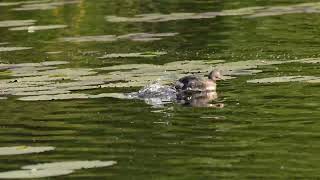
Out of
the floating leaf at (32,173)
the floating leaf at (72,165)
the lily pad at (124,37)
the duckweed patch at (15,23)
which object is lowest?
the duckweed patch at (15,23)

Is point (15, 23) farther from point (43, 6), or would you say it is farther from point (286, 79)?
point (286, 79)

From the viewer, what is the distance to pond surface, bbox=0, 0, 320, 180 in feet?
30.8

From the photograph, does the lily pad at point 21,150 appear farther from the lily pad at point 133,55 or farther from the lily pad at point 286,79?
the lily pad at point 133,55

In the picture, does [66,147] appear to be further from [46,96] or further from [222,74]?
[222,74]

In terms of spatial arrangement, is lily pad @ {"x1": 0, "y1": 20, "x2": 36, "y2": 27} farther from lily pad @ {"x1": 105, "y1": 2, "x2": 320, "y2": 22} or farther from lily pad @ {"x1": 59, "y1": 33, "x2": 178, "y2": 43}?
lily pad @ {"x1": 59, "y1": 33, "x2": 178, "y2": 43}

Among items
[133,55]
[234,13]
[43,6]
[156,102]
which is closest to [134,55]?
[133,55]

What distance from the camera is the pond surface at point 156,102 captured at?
9.38 m

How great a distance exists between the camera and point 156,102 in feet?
43.1

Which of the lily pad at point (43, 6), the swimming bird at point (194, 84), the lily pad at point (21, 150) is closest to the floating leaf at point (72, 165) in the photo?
the lily pad at point (21, 150)

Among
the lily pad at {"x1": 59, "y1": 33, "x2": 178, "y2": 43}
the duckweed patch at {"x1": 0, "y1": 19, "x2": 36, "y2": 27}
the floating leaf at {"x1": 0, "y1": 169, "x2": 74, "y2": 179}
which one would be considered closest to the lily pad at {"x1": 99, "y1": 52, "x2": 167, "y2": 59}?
the lily pad at {"x1": 59, "y1": 33, "x2": 178, "y2": 43}

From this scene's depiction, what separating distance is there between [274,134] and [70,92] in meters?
4.01

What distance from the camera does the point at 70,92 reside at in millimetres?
13906

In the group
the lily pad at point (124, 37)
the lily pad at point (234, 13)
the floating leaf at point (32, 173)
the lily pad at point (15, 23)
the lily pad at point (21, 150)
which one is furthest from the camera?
the lily pad at point (15, 23)

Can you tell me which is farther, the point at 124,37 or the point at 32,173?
the point at 124,37
